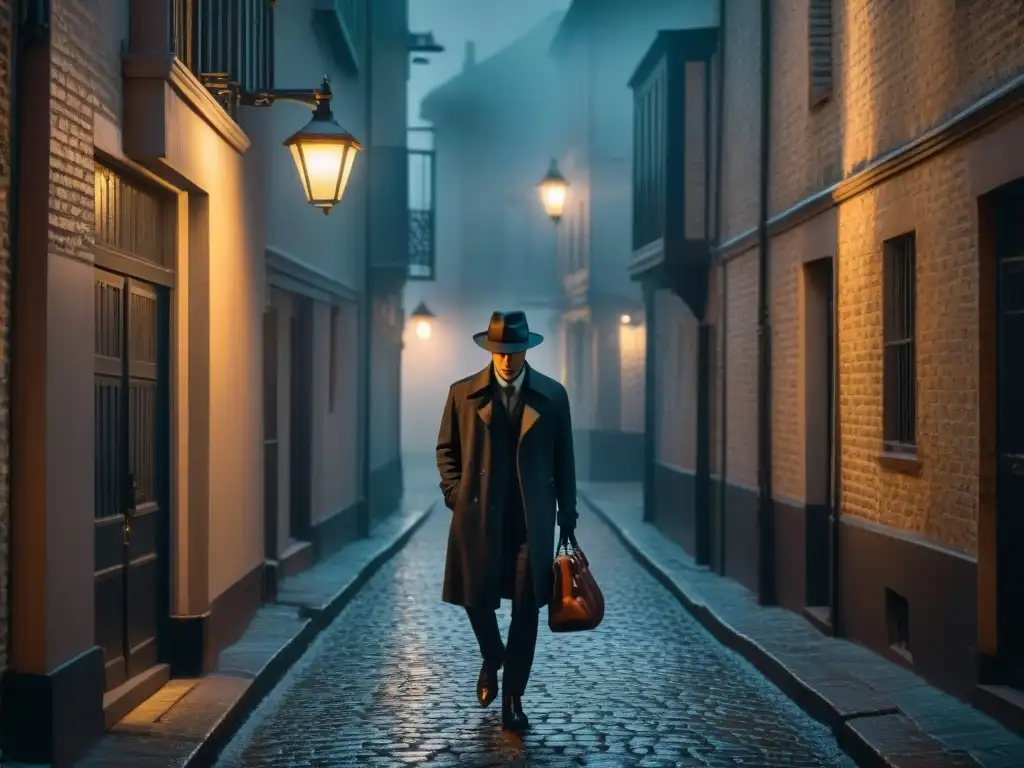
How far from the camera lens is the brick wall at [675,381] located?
1778 cm

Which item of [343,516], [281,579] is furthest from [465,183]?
[281,579]

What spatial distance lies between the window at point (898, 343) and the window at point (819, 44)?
2187 millimetres

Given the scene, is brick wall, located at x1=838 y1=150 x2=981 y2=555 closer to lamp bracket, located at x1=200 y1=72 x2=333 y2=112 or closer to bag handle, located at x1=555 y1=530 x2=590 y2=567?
bag handle, located at x1=555 y1=530 x2=590 y2=567

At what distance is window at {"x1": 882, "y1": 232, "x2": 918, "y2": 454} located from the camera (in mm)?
10172

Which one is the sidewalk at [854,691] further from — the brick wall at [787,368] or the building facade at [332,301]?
the building facade at [332,301]

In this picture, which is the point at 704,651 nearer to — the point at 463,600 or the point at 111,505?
the point at 463,600

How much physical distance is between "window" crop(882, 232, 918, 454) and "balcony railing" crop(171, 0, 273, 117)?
161 inches

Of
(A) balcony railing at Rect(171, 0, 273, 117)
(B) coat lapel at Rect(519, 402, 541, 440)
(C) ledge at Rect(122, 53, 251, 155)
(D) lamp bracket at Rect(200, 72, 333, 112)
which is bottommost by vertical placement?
(B) coat lapel at Rect(519, 402, 541, 440)

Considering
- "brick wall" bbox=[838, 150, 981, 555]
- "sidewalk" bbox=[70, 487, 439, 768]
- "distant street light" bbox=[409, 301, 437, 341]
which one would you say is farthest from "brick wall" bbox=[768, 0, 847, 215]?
"distant street light" bbox=[409, 301, 437, 341]

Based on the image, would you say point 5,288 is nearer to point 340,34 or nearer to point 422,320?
point 340,34

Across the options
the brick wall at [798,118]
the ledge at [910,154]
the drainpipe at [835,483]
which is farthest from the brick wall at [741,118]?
the drainpipe at [835,483]

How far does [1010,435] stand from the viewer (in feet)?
27.2

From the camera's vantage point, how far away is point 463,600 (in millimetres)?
8055

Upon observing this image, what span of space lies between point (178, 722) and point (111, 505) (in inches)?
46.1
